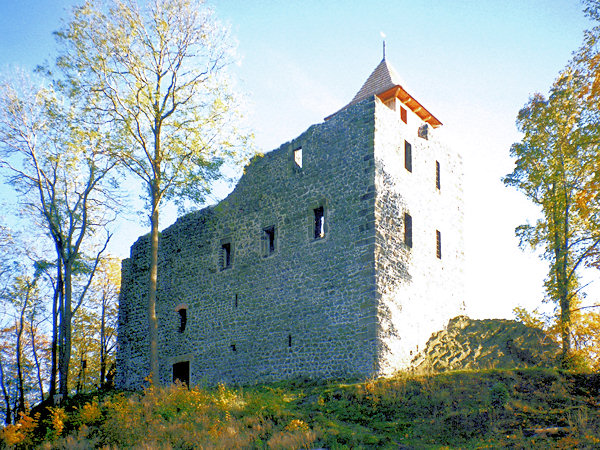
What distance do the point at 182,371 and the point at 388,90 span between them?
1320 cm

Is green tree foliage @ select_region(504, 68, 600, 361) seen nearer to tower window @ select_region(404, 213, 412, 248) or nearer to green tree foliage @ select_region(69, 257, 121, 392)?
tower window @ select_region(404, 213, 412, 248)

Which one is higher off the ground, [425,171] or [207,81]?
[207,81]

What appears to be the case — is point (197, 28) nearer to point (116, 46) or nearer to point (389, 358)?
point (116, 46)

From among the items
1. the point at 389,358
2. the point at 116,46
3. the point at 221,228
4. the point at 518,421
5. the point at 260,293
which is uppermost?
the point at 116,46

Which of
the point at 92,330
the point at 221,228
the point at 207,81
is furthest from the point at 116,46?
the point at 92,330

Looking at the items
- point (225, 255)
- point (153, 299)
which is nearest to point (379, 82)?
point (225, 255)

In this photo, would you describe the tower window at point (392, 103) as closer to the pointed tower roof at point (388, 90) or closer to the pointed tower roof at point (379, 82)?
the pointed tower roof at point (388, 90)

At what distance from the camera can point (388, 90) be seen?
22.3 meters

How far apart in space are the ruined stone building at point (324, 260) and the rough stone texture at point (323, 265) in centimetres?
5

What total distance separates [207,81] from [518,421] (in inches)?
529

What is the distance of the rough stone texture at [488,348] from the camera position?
16.4 meters

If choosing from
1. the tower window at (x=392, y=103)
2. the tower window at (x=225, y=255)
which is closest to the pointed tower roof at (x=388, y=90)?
the tower window at (x=392, y=103)

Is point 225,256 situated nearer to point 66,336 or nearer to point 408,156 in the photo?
point 66,336

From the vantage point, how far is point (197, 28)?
1831 cm
